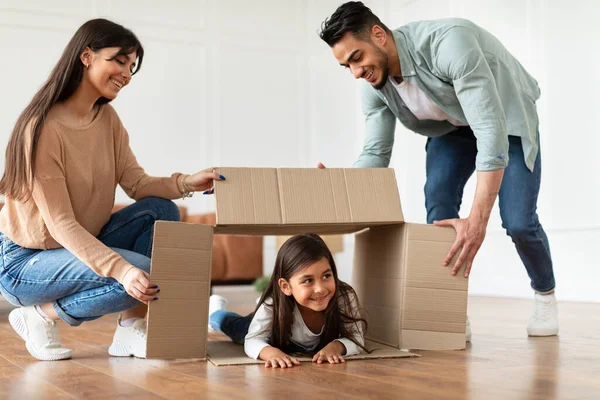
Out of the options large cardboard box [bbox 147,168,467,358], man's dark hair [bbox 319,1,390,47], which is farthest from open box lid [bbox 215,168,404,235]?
man's dark hair [bbox 319,1,390,47]

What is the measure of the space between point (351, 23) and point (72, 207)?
87cm

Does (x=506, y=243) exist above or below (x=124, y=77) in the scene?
below

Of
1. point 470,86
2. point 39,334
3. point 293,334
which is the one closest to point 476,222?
point 470,86

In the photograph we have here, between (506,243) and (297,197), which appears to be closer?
(297,197)

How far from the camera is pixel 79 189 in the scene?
1.84 m

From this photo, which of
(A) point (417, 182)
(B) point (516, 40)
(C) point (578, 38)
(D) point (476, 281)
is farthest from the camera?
(A) point (417, 182)

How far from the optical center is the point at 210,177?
6.11 ft

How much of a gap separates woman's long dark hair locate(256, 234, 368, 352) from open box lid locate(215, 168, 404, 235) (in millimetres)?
69

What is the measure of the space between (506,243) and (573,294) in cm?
62

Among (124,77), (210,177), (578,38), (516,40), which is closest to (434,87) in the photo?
(210,177)

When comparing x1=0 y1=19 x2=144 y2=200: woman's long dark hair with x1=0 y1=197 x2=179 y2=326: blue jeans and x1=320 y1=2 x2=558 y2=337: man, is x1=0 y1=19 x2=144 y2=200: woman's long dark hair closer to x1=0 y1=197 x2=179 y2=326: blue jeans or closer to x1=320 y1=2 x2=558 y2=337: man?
x1=0 y1=197 x2=179 y2=326: blue jeans

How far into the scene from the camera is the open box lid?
183cm

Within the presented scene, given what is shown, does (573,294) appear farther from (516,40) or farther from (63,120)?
(63,120)

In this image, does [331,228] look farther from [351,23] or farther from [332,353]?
[351,23]
